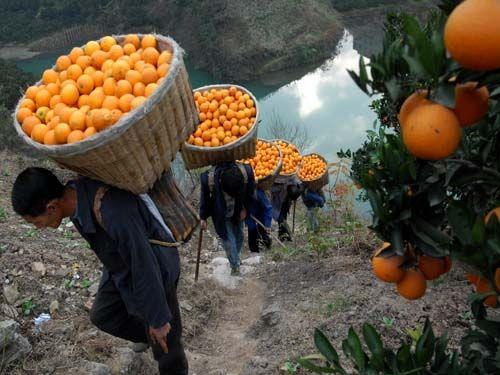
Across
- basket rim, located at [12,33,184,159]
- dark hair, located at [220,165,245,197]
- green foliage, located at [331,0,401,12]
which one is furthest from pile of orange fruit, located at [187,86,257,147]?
green foliage, located at [331,0,401,12]

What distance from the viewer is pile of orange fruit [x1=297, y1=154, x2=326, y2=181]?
7379 millimetres

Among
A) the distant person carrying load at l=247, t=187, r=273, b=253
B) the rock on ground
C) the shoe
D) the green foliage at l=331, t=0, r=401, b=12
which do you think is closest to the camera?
the rock on ground

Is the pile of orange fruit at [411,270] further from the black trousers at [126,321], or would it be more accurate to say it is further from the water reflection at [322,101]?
the water reflection at [322,101]

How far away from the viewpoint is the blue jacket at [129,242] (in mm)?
2188

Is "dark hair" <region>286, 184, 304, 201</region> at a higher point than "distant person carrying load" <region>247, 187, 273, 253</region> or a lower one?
lower

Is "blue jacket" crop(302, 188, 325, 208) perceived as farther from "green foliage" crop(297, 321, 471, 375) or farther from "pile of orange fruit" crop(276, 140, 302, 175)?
"green foliage" crop(297, 321, 471, 375)

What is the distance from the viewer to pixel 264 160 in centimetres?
630

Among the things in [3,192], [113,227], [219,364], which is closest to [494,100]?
[113,227]

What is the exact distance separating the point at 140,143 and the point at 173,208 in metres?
0.56

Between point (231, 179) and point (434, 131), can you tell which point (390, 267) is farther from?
point (231, 179)

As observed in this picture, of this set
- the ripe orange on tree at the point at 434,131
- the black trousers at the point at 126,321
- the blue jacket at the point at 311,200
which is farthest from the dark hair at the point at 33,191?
the blue jacket at the point at 311,200

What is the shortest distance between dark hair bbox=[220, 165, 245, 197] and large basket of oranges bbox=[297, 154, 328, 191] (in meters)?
3.12

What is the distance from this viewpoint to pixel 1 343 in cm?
297

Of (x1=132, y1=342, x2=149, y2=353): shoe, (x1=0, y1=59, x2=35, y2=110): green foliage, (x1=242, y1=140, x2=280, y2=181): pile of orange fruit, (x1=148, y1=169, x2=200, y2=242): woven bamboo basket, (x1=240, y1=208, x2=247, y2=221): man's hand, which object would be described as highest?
(x1=148, y1=169, x2=200, y2=242): woven bamboo basket
